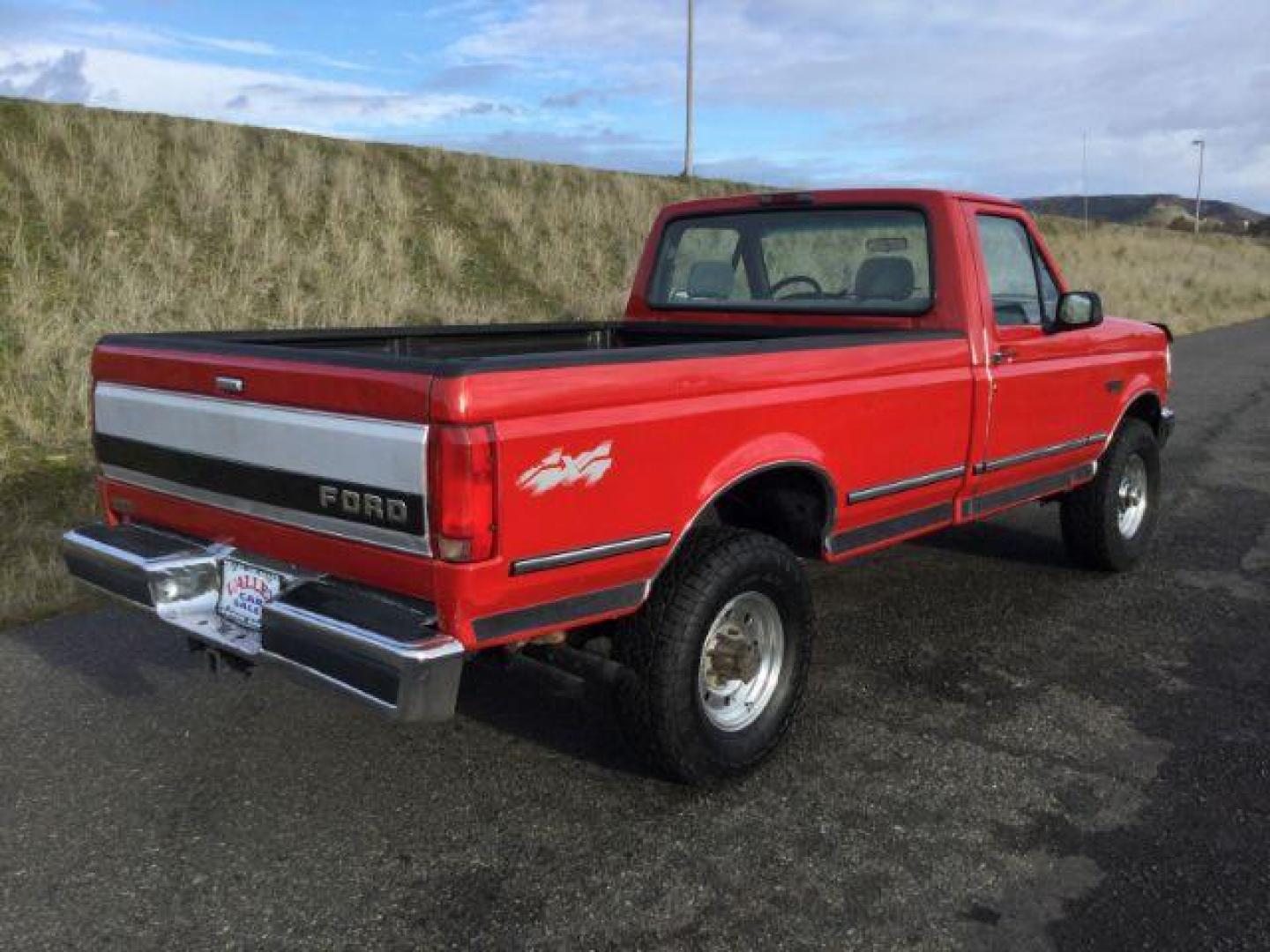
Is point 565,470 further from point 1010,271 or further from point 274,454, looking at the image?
point 1010,271

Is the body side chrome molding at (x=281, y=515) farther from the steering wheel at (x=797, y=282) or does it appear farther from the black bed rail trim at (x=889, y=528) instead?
the steering wheel at (x=797, y=282)

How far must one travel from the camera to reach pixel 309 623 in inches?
107

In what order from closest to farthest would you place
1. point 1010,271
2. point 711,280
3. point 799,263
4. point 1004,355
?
point 1004,355 < point 1010,271 < point 799,263 < point 711,280

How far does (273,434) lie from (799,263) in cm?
278

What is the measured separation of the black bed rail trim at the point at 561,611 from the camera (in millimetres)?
2717

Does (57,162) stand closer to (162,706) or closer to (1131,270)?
(162,706)

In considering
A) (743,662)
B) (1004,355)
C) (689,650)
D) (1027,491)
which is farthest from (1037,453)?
(689,650)

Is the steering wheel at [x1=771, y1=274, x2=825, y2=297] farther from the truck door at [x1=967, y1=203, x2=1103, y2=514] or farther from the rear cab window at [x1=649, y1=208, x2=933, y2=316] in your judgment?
the truck door at [x1=967, y1=203, x2=1103, y2=514]

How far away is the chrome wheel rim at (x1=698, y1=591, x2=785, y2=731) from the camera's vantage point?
11.0 feet

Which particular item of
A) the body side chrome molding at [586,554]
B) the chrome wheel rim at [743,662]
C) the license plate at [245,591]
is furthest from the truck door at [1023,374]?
the license plate at [245,591]

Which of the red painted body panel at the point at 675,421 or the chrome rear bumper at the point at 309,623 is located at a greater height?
the red painted body panel at the point at 675,421

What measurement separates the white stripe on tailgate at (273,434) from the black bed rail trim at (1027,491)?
2.66m

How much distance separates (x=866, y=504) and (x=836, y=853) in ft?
4.33

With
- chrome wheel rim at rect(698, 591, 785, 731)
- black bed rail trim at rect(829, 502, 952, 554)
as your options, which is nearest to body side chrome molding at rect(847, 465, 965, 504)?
black bed rail trim at rect(829, 502, 952, 554)
